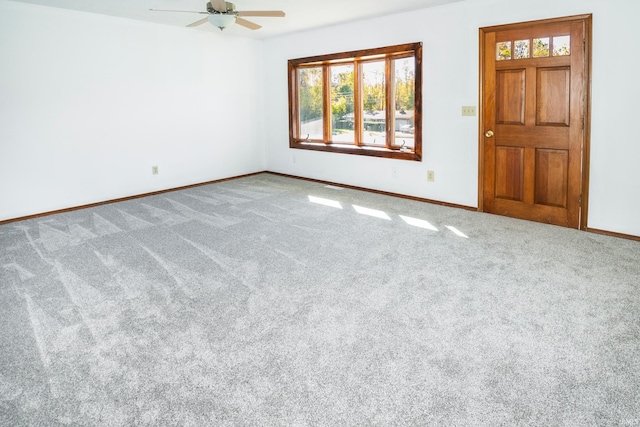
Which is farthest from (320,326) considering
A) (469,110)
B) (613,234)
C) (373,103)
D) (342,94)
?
(342,94)

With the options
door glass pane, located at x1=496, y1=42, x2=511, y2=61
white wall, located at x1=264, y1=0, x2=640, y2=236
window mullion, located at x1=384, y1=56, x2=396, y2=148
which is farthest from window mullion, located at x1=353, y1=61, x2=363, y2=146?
door glass pane, located at x1=496, y1=42, x2=511, y2=61

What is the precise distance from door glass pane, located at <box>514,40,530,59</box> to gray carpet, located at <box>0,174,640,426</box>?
1641 millimetres

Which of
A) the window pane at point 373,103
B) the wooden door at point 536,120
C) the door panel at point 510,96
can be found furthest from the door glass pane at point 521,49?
the window pane at point 373,103

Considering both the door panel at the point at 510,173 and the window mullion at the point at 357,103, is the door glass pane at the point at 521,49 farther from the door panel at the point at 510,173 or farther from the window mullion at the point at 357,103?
the window mullion at the point at 357,103

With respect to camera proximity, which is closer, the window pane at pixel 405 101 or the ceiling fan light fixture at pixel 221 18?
the ceiling fan light fixture at pixel 221 18

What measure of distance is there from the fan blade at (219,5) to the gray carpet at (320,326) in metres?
2.02

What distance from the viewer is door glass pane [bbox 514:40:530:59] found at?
171 inches

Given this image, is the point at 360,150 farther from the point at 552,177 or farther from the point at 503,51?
the point at 552,177

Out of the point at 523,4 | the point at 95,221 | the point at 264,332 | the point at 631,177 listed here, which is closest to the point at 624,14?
the point at 523,4

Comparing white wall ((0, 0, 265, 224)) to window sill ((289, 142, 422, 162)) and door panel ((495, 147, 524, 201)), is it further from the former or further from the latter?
door panel ((495, 147, 524, 201))

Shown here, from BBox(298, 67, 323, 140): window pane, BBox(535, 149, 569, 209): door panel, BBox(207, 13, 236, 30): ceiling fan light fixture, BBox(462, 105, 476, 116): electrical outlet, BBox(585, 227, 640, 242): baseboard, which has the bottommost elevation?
BBox(585, 227, 640, 242): baseboard

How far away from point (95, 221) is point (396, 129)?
3783mm

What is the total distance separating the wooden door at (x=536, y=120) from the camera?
4094 millimetres

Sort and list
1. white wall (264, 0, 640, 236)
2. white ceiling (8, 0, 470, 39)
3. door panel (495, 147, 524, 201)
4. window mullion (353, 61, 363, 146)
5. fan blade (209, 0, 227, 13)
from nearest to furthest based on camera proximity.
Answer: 1. fan blade (209, 0, 227, 13)
2. white wall (264, 0, 640, 236)
3. door panel (495, 147, 524, 201)
4. white ceiling (8, 0, 470, 39)
5. window mullion (353, 61, 363, 146)
